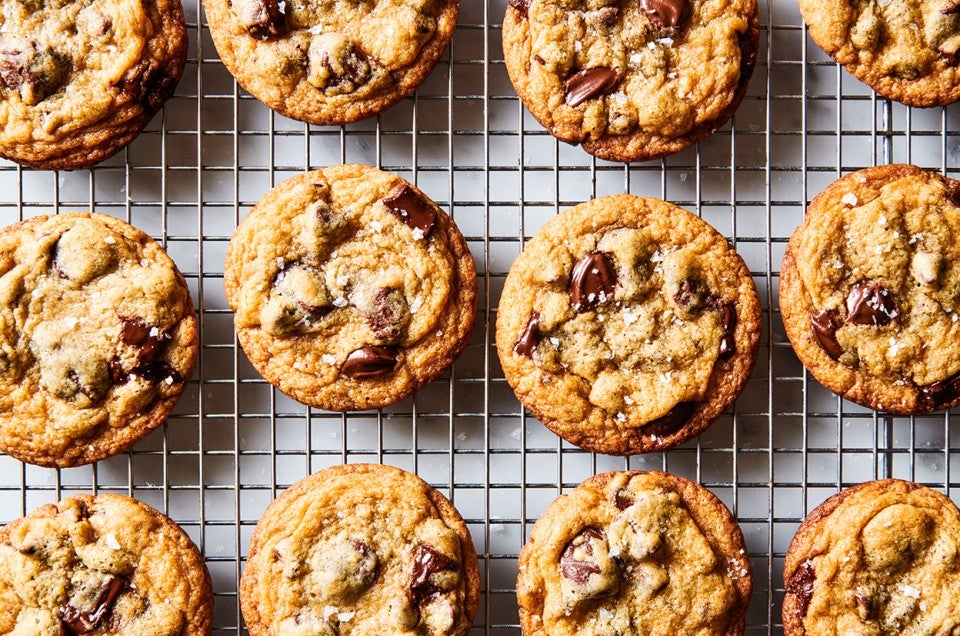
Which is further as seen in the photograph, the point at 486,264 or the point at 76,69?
the point at 486,264

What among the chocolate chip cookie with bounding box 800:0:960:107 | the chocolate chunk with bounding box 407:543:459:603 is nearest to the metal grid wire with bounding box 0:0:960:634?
the chocolate chip cookie with bounding box 800:0:960:107

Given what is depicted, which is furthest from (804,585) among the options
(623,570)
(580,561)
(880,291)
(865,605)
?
(880,291)

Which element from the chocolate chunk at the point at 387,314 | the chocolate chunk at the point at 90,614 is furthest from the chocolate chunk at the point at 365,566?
the chocolate chunk at the point at 90,614

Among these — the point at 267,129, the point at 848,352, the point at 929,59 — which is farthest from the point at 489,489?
the point at 929,59

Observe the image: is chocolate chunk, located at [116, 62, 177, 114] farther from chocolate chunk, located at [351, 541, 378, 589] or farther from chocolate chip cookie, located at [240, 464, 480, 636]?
chocolate chunk, located at [351, 541, 378, 589]

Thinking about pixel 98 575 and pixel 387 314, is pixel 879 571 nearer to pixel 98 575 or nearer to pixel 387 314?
pixel 387 314

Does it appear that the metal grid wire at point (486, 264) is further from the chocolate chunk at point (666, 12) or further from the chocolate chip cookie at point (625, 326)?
the chocolate chunk at point (666, 12)
